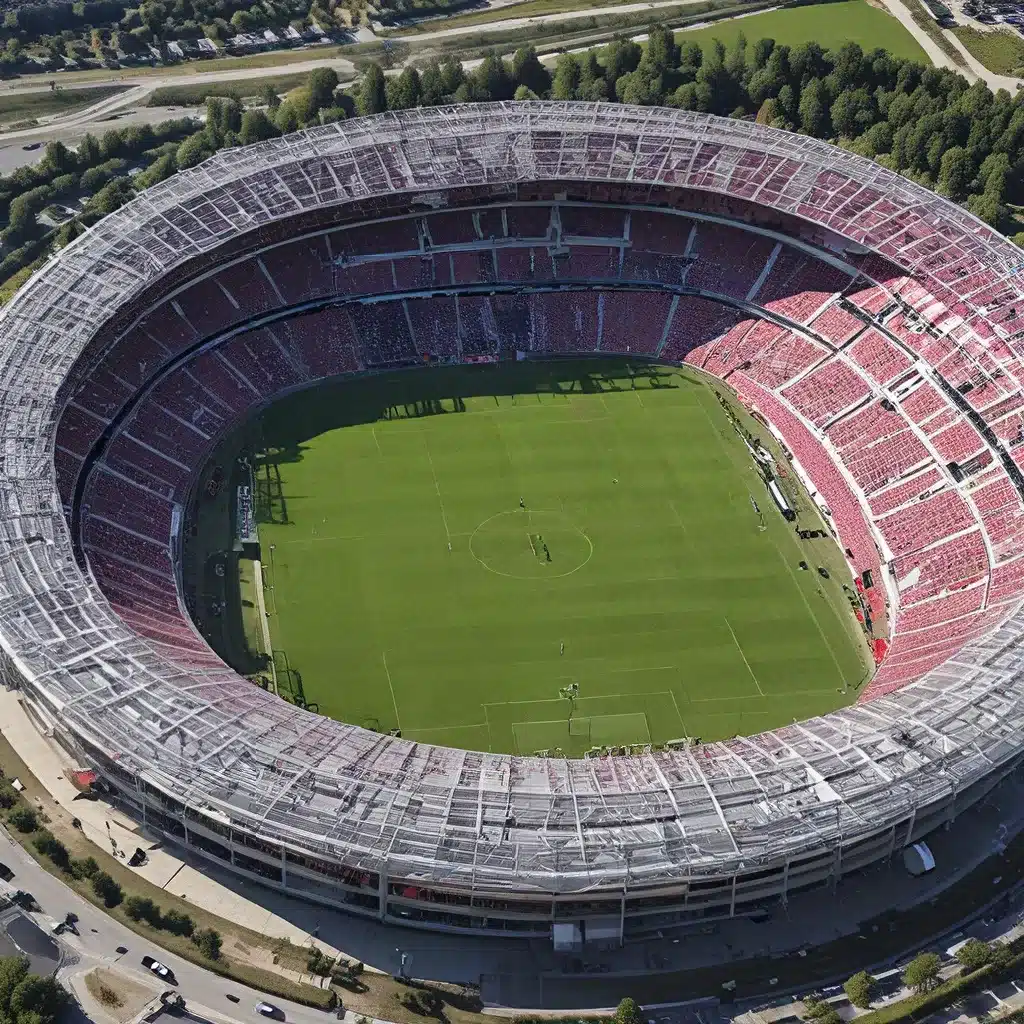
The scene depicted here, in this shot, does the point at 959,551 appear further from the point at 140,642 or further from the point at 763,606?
the point at 140,642

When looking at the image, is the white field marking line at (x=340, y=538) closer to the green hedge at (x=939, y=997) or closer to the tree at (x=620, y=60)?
the green hedge at (x=939, y=997)

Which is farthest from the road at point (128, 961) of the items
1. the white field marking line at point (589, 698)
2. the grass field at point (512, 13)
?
the grass field at point (512, 13)

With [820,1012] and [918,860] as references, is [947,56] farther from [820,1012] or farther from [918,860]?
[820,1012]

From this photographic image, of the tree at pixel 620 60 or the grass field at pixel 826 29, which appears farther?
the grass field at pixel 826 29

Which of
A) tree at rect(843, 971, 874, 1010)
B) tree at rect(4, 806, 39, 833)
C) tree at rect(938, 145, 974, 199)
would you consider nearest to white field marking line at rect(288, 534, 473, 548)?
tree at rect(4, 806, 39, 833)

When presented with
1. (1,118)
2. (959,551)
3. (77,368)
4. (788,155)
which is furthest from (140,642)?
(1,118)
